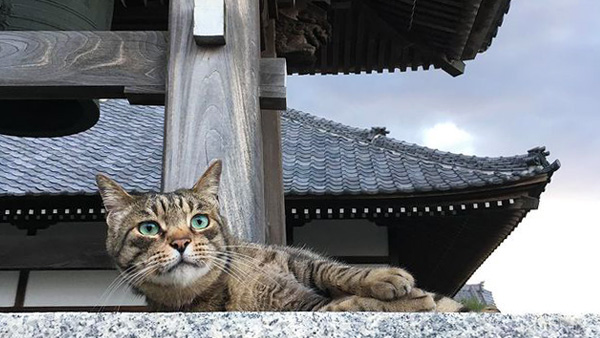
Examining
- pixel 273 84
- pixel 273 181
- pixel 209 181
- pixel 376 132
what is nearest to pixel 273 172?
pixel 273 181

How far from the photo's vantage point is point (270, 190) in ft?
13.9

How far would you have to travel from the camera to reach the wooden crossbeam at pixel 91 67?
2895mm

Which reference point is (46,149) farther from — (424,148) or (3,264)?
(424,148)

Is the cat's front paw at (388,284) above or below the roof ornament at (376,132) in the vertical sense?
below

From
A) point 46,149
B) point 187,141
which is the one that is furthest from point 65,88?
point 46,149

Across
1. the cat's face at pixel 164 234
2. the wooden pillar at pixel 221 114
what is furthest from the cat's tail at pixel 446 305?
the wooden pillar at pixel 221 114

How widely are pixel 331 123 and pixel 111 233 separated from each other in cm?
900

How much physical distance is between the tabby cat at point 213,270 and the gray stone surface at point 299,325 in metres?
0.39

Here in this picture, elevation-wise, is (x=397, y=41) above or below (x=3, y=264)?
above

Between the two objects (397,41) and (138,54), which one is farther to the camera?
(397,41)

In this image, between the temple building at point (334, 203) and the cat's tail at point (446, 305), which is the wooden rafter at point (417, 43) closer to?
the temple building at point (334, 203)

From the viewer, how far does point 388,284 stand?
66.8 inches

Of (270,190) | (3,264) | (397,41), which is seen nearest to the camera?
(270,190)

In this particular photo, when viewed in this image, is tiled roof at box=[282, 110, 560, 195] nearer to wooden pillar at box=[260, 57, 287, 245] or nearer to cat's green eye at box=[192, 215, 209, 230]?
wooden pillar at box=[260, 57, 287, 245]
